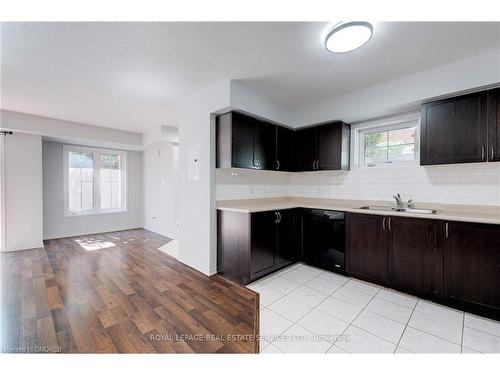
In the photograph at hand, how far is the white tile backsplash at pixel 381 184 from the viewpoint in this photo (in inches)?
88.6

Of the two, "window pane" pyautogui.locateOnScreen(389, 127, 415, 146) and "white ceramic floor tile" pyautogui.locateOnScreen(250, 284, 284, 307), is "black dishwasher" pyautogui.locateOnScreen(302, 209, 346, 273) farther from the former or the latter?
"window pane" pyautogui.locateOnScreen(389, 127, 415, 146)

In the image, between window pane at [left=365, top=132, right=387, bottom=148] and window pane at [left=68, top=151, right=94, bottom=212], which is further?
window pane at [left=68, top=151, right=94, bottom=212]

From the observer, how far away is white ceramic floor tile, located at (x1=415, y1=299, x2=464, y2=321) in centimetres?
189

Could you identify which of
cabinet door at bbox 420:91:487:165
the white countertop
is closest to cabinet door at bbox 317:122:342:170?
the white countertop

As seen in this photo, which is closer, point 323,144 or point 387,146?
point 387,146

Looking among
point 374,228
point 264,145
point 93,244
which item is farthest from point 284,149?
point 93,244

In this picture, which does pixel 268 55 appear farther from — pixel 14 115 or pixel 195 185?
pixel 14 115

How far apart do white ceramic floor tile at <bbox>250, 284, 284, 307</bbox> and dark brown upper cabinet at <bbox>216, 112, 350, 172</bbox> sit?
59.5 inches

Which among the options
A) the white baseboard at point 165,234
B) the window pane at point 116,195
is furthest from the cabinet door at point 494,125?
the window pane at point 116,195

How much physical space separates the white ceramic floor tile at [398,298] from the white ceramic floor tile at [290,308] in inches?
34.8

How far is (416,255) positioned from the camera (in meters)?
2.17
